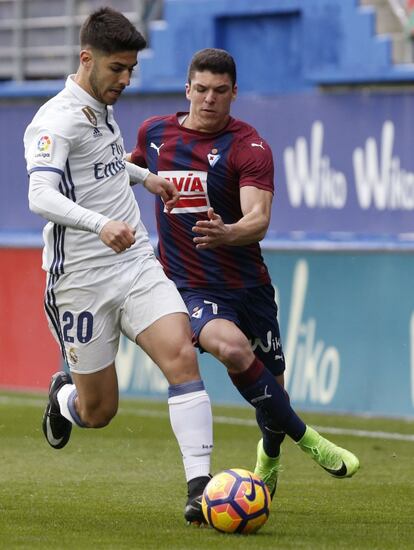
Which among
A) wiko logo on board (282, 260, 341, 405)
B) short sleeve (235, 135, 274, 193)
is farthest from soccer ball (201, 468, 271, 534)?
wiko logo on board (282, 260, 341, 405)

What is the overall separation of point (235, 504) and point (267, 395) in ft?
3.54

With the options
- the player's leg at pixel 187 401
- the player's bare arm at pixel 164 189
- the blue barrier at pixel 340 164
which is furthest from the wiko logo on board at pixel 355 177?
the player's leg at pixel 187 401

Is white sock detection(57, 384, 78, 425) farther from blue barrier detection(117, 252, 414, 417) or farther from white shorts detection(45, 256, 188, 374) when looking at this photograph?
blue barrier detection(117, 252, 414, 417)

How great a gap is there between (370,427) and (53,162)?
236 inches

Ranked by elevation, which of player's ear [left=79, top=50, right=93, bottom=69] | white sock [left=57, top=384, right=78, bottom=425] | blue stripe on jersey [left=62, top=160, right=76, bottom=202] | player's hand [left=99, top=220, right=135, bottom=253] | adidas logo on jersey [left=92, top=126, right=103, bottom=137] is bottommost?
white sock [left=57, top=384, right=78, bottom=425]

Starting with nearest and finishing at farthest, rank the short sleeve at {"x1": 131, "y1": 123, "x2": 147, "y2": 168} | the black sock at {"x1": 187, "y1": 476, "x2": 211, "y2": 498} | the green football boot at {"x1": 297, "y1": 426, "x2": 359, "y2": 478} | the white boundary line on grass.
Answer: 1. the black sock at {"x1": 187, "y1": 476, "x2": 211, "y2": 498}
2. the green football boot at {"x1": 297, "y1": 426, "x2": 359, "y2": 478}
3. the short sleeve at {"x1": 131, "y1": 123, "x2": 147, "y2": 168}
4. the white boundary line on grass

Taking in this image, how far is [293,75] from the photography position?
643 inches

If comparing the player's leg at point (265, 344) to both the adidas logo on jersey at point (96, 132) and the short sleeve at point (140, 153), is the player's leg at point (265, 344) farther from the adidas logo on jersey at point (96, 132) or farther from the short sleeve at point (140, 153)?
the adidas logo on jersey at point (96, 132)

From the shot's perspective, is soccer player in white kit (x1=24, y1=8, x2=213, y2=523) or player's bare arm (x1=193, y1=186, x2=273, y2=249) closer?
soccer player in white kit (x1=24, y1=8, x2=213, y2=523)

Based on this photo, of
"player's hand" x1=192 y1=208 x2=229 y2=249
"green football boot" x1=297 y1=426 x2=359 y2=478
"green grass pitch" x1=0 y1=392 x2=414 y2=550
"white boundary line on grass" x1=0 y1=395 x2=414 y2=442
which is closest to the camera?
"green grass pitch" x1=0 y1=392 x2=414 y2=550

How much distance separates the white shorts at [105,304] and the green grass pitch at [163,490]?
0.77 m

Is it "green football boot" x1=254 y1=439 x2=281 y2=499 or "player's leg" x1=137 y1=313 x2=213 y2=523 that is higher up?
"player's leg" x1=137 y1=313 x2=213 y2=523

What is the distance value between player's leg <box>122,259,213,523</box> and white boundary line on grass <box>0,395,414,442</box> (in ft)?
15.3

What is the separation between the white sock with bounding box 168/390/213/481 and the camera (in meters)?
7.10
